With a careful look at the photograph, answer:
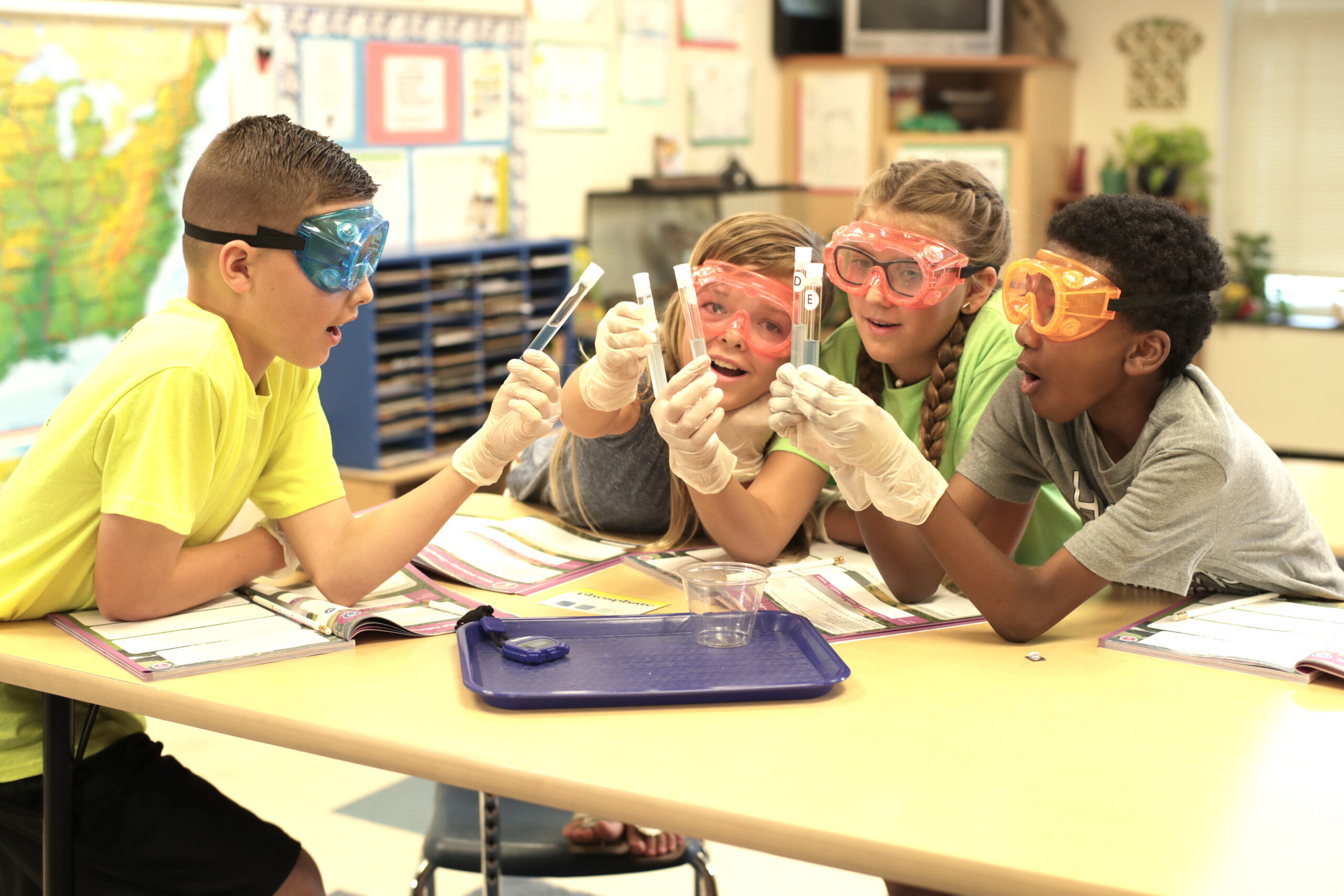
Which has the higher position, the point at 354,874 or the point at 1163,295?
the point at 1163,295

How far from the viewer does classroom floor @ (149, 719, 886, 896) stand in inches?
96.7

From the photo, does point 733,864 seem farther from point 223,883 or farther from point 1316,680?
point 1316,680

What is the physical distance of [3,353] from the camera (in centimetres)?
A: 286

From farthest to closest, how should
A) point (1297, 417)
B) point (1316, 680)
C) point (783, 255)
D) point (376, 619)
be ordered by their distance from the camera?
point (1297, 417)
point (783, 255)
point (376, 619)
point (1316, 680)

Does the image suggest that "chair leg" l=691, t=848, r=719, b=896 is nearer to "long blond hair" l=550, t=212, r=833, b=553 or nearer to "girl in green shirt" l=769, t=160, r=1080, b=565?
"long blond hair" l=550, t=212, r=833, b=553

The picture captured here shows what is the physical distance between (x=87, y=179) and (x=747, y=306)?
1.95 metres

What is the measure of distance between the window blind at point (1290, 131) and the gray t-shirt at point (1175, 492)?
4790mm

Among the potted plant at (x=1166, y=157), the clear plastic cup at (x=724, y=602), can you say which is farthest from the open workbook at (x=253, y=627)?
the potted plant at (x=1166, y=157)

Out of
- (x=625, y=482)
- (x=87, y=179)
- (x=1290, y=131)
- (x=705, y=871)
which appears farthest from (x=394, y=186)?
(x=1290, y=131)

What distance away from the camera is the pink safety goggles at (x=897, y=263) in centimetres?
166

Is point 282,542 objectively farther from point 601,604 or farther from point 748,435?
point 748,435

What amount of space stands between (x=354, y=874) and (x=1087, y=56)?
518 cm

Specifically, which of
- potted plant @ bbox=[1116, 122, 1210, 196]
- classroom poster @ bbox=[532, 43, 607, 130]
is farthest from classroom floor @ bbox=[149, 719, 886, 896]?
potted plant @ bbox=[1116, 122, 1210, 196]

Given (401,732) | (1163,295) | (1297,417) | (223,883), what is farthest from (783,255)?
(1297,417)
